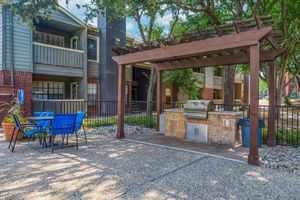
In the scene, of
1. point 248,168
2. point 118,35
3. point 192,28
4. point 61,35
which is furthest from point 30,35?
point 248,168

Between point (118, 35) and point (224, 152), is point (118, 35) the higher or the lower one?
the higher one

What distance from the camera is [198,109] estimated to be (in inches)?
269

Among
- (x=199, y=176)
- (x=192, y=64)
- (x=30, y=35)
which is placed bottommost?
(x=199, y=176)

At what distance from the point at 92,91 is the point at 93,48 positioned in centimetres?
278

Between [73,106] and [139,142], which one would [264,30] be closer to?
[139,142]

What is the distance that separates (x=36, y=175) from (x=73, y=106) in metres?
8.38

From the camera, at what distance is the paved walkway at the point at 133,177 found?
3.21m

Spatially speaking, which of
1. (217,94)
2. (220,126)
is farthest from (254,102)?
(217,94)

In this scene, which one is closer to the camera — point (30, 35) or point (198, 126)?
point (198, 126)

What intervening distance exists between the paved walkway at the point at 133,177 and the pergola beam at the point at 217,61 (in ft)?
11.4

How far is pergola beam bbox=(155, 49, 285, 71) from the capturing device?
6.27 m

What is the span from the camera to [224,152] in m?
5.53

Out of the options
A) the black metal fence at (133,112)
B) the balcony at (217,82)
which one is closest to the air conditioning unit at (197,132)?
the black metal fence at (133,112)

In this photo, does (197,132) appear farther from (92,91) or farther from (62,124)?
(92,91)
